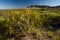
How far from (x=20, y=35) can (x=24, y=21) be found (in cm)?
16

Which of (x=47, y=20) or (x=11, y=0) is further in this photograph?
(x=11, y=0)

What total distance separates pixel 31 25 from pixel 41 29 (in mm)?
138

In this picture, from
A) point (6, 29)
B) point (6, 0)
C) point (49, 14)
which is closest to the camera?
point (6, 29)

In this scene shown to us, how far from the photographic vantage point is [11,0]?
9.39ft

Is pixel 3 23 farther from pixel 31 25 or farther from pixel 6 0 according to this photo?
pixel 6 0

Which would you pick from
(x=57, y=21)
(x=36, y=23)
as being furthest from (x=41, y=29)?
(x=57, y=21)

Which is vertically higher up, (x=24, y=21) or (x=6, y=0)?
(x=6, y=0)

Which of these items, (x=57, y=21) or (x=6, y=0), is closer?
(x=57, y=21)

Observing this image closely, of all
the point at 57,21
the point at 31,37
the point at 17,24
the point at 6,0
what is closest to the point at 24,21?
the point at 17,24

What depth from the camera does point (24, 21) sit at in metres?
1.76

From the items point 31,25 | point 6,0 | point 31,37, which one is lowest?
point 31,37

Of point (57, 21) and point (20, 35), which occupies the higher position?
point (57, 21)

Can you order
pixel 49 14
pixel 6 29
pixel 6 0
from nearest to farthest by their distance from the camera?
pixel 6 29 < pixel 49 14 < pixel 6 0

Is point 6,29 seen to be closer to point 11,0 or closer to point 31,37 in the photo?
point 31,37
